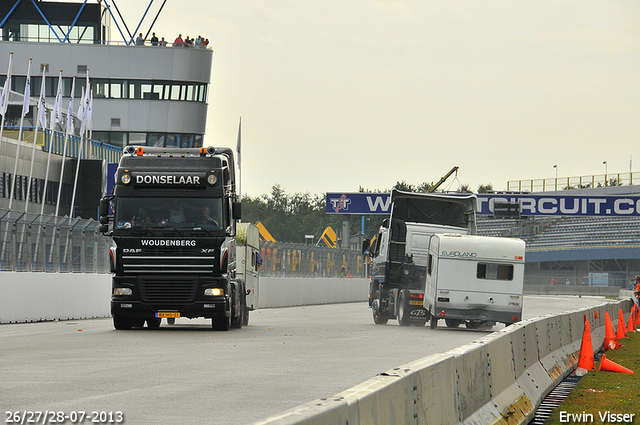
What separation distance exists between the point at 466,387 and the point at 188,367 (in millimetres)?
6283

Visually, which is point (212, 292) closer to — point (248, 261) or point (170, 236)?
point (170, 236)

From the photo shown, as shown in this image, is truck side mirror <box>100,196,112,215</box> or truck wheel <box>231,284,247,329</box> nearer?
truck side mirror <box>100,196,112,215</box>

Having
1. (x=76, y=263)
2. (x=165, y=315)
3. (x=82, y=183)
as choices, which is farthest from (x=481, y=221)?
(x=165, y=315)

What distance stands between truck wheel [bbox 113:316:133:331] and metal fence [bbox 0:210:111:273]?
14.1 ft

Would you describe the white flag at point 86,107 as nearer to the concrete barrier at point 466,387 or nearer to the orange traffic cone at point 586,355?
the orange traffic cone at point 586,355

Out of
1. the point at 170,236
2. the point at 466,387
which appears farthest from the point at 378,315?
the point at 466,387

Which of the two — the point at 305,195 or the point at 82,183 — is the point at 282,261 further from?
the point at 305,195

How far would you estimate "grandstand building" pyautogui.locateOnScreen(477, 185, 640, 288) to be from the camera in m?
85.9

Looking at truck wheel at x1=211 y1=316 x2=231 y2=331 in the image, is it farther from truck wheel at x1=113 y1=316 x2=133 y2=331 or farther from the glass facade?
the glass facade

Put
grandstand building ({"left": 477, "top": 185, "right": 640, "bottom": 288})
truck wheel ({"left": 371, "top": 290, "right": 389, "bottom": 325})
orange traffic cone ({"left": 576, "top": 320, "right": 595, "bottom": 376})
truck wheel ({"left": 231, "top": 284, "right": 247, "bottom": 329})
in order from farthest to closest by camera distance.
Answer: grandstand building ({"left": 477, "top": 185, "right": 640, "bottom": 288}), truck wheel ({"left": 371, "top": 290, "right": 389, "bottom": 325}), truck wheel ({"left": 231, "top": 284, "right": 247, "bottom": 329}), orange traffic cone ({"left": 576, "top": 320, "right": 595, "bottom": 376})

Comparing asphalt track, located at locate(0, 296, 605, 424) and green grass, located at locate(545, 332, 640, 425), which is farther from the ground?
green grass, located at locate(545, 332, 640, 425)

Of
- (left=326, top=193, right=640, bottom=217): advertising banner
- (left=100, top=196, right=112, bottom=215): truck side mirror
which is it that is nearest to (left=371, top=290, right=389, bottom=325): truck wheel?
(left=100, top=196, right=112, bottom=215): truck side mirror

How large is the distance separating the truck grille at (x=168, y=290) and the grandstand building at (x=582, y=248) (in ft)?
225

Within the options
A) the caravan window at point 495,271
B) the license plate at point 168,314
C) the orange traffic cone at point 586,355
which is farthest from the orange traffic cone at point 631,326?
the license plate at point 168,314
